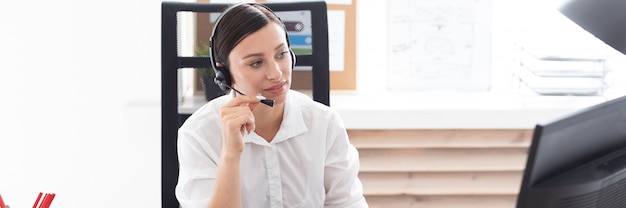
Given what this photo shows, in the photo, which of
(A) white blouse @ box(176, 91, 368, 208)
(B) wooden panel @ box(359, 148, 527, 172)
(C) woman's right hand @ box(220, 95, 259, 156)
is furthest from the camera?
(B) wooden panel @ box(359, 148, 527, 172)

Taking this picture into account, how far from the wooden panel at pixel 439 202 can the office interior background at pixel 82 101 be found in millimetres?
309

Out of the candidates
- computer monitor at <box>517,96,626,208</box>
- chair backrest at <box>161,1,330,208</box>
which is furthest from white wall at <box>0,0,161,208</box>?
computer monitor at <box>517,96,626,208</box>

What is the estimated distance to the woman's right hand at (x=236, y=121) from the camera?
1.36m

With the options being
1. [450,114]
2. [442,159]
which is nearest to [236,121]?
[450,114]

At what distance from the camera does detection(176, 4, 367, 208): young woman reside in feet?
4.57

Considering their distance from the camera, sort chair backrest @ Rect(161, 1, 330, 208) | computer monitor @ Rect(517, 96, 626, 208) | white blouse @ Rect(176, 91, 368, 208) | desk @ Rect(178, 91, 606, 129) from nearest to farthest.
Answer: computer monitor @ Rect(517, 96, 626, 208) < white blouse @ Rect(176, 91, 368, 208) < chair backrest @ Rect(161, 1, 330, 208) < desk @ Rect(178, 91, 606, 129)

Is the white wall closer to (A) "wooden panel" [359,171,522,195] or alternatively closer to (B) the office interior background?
(B) the office interior background

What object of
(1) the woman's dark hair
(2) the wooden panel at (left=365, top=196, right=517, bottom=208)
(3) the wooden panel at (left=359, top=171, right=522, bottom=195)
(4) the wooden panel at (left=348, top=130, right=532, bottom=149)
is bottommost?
(2) the wooden panel at (left=365, top=196, right=517, bottom=208)

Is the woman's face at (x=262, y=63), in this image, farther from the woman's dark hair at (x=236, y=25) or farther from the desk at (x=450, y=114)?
the desk at (x=450, y=114)

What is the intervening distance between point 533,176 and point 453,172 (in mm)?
1588

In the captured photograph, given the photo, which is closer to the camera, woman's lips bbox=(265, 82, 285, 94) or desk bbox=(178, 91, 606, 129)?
woman's lips bbox=(265, 82, 285, 94)

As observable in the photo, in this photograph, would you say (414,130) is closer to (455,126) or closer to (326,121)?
(455,126)

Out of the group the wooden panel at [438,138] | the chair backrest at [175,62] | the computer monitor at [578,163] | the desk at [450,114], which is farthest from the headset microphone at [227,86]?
the wooden panel at [438,138]

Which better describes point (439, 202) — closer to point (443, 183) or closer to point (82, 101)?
point (443, 183)
